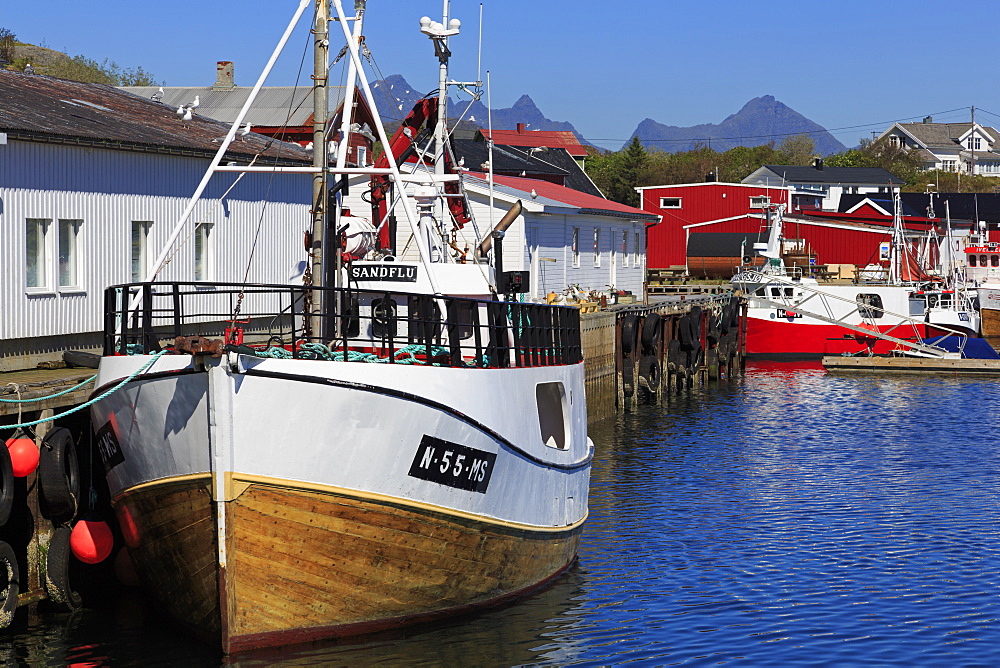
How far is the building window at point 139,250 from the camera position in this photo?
21734mm

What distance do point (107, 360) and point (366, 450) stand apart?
310 cm

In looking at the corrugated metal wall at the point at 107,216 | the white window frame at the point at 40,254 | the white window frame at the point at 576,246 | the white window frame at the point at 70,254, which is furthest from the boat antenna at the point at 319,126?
the white window frame at the point at 576,246

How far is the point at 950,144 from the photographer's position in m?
170

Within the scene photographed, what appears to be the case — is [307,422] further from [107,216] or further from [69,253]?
[107,216]

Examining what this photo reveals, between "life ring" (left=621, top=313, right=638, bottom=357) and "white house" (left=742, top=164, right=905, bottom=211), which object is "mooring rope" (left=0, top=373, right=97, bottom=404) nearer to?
"life ring" (left=621, top=313, right=638, bottom=357)

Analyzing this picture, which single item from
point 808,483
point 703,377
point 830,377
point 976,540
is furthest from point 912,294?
point 976,540

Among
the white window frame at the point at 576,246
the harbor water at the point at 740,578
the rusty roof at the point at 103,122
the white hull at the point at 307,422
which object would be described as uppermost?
the rusty roof at the point at 103,122

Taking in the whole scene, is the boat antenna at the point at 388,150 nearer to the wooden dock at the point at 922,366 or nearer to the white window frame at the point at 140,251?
the white window frame at the point at 140,251

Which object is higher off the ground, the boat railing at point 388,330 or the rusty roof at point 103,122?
the rusty roof at point 103,122

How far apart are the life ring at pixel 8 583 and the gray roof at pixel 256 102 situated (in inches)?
1352

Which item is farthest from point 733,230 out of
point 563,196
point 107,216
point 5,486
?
point 5,486

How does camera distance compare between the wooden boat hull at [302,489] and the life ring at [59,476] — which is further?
the life ring at [59,476]

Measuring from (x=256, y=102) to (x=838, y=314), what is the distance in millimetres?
25926

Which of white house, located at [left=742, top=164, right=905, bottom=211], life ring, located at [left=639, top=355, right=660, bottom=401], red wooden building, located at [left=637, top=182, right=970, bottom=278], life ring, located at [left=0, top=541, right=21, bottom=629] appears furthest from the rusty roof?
white house, located at [left=742, top=164, right=905, bottom=211]
